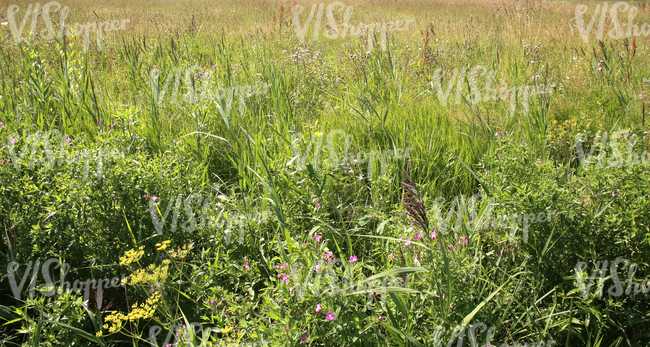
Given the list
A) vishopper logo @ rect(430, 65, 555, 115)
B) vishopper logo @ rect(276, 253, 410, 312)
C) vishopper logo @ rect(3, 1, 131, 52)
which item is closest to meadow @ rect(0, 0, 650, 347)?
vishopper logo @ rect(276, 253, 410, 312)

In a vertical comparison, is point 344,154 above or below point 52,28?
below

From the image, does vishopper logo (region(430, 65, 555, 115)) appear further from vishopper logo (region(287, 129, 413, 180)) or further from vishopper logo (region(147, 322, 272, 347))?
vishopper logo (region(147, 322, 272, 347))

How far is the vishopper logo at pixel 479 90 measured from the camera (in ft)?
9.81

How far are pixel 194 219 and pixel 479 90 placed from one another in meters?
2.65

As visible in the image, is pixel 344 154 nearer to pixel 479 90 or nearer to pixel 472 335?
pixel 472 335

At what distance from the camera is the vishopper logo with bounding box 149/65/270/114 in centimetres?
264

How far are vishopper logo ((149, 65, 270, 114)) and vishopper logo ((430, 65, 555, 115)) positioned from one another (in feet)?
4.54

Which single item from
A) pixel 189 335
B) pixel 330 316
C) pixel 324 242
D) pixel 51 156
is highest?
pixel 51 156

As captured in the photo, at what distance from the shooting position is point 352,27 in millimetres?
6926

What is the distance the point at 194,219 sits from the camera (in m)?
1.84

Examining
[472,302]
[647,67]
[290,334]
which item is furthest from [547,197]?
[647,67]

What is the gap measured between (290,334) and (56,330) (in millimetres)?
891

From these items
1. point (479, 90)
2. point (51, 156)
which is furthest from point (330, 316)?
point (479, 90)

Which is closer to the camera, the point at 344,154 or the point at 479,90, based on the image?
the point at 344,154
